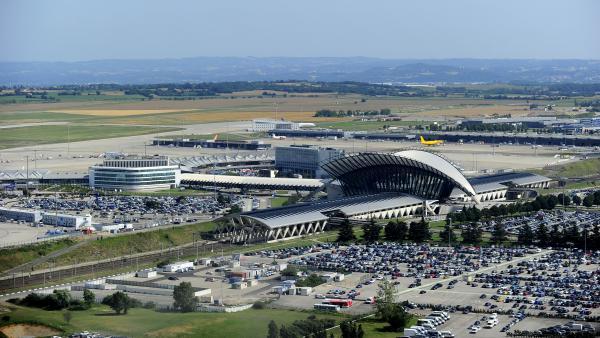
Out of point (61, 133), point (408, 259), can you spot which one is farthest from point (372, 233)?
point (61, 133)

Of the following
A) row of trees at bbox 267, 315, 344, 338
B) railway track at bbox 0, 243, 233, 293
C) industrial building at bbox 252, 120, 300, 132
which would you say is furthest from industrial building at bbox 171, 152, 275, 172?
row of trees at bbox 267, 315, 344, 338

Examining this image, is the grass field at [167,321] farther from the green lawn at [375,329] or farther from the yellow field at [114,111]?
the yellow field at [114,111]

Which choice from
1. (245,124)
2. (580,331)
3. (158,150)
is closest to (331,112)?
(245,124)

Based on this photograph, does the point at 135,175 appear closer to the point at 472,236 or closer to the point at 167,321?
the point at 472,236

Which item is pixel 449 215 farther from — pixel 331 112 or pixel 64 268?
pixel 331 112

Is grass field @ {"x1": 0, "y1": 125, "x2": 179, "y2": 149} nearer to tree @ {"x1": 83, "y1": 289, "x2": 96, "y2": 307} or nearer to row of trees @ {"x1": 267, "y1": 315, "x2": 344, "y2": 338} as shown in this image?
tree @ {"x1": 83, "y1": 289, "x2": 96, "y2": 307}
